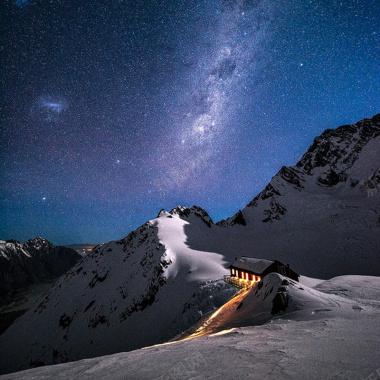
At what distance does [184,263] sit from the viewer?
4394 cm

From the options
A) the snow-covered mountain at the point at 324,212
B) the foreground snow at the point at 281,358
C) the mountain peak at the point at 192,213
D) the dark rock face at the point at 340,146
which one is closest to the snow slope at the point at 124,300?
the mountain peak at the point at 192,213

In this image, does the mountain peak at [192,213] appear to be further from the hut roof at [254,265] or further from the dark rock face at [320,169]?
the hut roof at [254,265]

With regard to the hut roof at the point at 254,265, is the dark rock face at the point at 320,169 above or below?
above

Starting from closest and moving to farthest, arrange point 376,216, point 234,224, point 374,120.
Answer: point 376,216 → point 234,224 → point 374,120

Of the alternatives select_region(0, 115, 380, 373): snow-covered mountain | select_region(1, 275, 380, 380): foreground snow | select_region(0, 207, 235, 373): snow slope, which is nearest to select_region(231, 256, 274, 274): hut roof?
select_region(0, 115, 380, 373): snow-covered mountain

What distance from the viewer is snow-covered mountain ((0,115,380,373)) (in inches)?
1382

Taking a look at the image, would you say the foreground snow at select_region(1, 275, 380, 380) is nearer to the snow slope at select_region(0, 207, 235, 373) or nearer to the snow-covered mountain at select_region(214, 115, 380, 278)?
the snow slope at select_region(0, 207, 235, 373)

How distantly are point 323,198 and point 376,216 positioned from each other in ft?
71.9

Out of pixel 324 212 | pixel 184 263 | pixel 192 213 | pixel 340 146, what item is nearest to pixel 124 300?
pixel 184 263

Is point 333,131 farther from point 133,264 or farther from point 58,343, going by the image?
point 58,343

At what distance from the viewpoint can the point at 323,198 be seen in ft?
270

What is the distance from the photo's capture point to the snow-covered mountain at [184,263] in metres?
35.1

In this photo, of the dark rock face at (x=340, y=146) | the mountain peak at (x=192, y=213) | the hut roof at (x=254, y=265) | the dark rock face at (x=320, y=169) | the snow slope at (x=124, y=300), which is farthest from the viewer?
the dark rock face at (x=340, y=146)

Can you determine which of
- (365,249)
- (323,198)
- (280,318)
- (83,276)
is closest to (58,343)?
(83,276)
